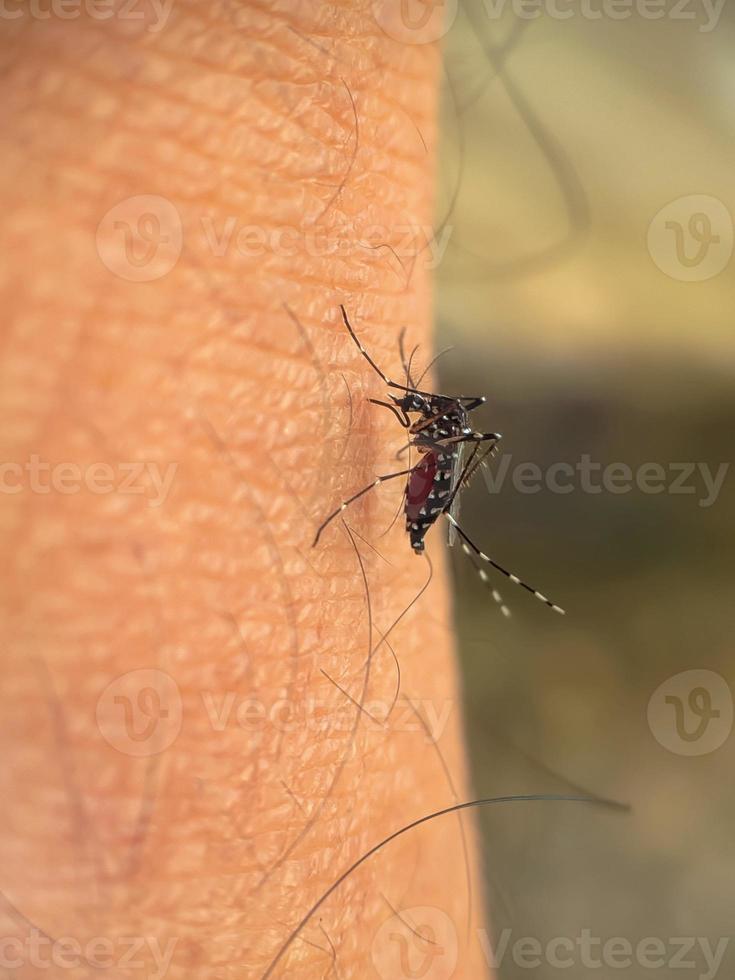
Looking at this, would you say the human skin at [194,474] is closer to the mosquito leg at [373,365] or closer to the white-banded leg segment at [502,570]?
the mosquito leg at [373,365]

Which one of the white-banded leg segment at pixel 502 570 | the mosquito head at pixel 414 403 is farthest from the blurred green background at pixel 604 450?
the mosquito head at pixel 414 403

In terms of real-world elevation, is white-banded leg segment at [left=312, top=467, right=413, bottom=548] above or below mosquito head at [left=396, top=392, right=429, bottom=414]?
below

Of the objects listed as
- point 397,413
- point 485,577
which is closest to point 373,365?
point 397,413

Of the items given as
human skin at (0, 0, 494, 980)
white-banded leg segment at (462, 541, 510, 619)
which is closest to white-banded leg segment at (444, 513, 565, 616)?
white-banded leg segment at (462, 541, 510, 619)

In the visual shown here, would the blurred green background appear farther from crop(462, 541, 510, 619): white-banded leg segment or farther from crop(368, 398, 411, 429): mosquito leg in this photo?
crop(368, 398, 411, 429): mosquito leg

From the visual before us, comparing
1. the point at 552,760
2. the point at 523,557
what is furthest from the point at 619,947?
the point at 523,557

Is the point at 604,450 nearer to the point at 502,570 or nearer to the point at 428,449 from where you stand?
the point at 502,570
